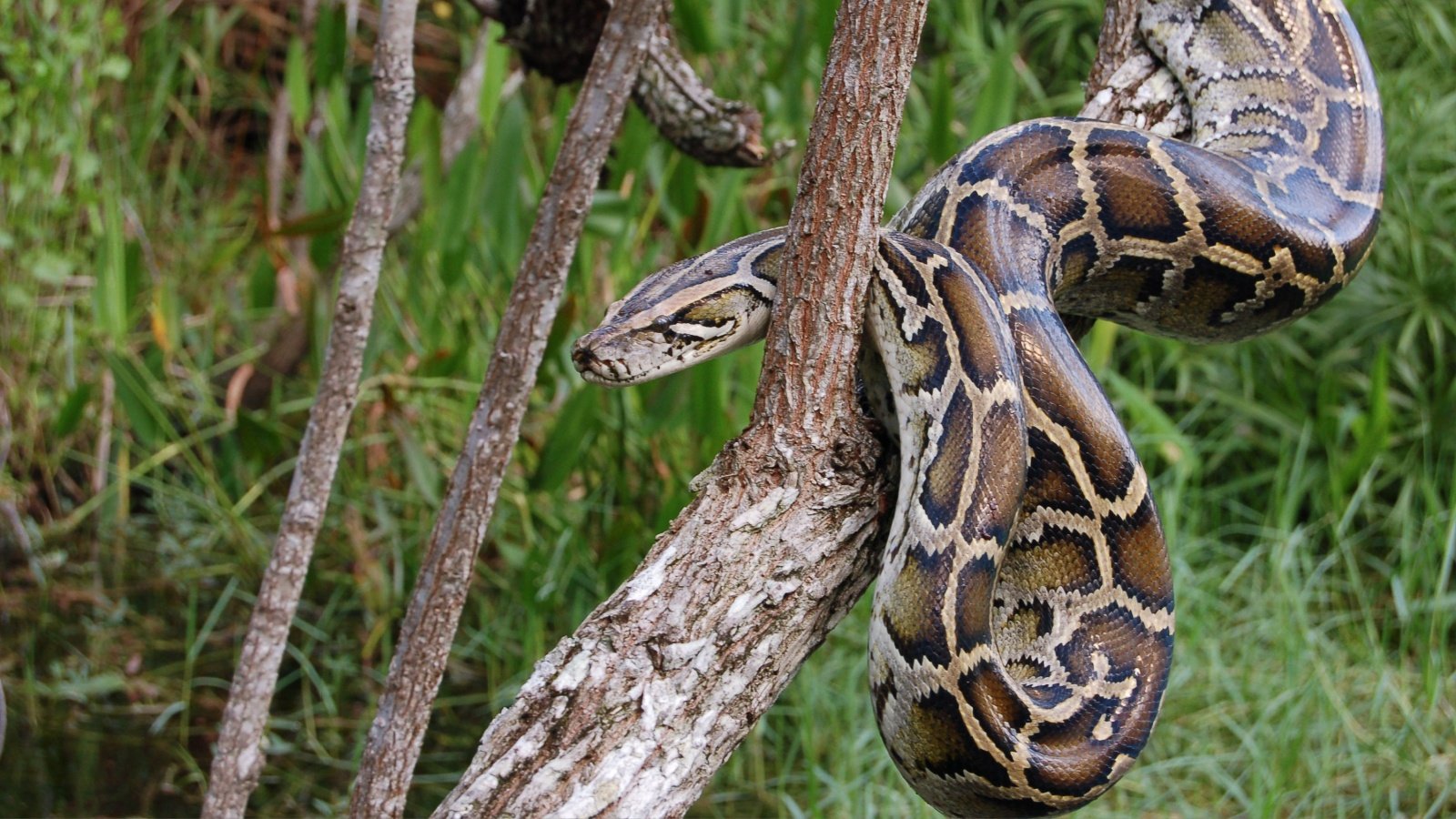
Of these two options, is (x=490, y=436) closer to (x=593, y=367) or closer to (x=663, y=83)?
(x=593, y=367)

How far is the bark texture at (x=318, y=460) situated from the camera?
11.3 feet

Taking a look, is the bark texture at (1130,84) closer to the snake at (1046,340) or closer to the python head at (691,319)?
the snake at (1046,340)

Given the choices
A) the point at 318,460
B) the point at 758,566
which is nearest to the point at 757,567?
the point at 758,566

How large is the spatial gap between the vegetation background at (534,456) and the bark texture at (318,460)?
1.12m

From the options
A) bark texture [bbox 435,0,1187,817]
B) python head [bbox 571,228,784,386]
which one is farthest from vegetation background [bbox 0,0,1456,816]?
bark texture [bbox 435,0,1187,817]

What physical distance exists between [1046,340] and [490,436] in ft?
4.41

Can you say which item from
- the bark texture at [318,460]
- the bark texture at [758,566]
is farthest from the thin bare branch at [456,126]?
the bark texture at [758,566]

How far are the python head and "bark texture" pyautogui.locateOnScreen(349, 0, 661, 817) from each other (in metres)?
0.28

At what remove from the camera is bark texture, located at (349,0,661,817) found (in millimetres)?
3396

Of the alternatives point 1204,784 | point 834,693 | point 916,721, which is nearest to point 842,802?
point 834,693

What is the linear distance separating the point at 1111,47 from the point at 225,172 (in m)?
6.69

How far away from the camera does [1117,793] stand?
18.3 feet

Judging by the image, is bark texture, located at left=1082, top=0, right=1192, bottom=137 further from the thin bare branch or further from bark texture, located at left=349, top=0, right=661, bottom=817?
the thin bare branch

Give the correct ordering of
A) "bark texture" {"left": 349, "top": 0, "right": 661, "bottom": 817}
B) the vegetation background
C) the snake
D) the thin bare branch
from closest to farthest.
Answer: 1. the snake
2. "bark texture" {"left": 349, "top": 0, "right": 661, "bottom": 817}
3. the vegetation background
4. the thin bare branch
